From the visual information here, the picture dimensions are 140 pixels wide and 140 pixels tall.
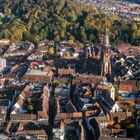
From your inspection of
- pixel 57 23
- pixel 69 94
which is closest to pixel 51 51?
pixel 57 23

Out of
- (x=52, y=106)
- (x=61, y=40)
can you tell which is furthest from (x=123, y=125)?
(x=61, y=40)

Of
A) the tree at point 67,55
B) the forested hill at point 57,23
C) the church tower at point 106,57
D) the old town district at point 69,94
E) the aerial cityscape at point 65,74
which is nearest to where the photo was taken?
the old town district at point 69,94

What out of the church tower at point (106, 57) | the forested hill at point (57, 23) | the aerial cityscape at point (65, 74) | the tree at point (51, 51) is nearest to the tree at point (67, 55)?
the aerial cityscape at point (65, 74)

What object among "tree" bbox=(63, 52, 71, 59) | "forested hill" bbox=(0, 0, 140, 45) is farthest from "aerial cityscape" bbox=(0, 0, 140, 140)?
"tree" bbox=(63, 52, 71, 59)

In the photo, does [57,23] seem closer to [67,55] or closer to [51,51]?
[51,51]

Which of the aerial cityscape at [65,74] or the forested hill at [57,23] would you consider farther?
the forested hill at [57,23]

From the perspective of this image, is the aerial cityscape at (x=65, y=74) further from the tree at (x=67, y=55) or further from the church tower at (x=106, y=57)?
the tree at (x=67, y=55)

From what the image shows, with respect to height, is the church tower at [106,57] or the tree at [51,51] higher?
the church tower at [106,57]
